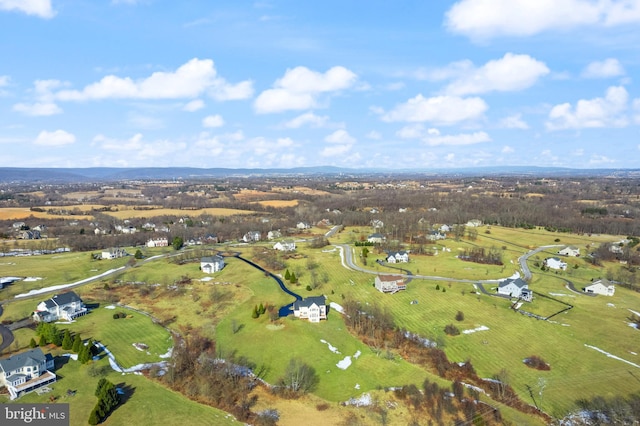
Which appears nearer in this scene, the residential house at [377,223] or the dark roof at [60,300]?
the dark roof at [60,300]

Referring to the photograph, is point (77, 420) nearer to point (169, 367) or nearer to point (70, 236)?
point (169, 367)

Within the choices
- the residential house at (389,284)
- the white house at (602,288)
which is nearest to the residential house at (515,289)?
the white house at (602,288)

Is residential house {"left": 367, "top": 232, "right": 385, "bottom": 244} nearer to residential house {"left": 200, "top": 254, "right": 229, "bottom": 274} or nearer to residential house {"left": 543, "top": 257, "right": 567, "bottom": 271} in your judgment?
residential house {"left": 543, "top": 257, "right": 567, "bottom": 271}

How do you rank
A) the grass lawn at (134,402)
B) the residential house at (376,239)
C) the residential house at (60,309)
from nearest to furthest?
the grass lawn at (134,402) < the residential house at (60,309) < the residential house at (376,239)

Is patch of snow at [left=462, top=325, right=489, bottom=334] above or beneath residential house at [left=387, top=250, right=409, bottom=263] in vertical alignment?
beneath

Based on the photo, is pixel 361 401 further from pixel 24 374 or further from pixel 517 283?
pixel 517 283

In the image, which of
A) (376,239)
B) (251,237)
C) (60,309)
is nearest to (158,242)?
(251,237)

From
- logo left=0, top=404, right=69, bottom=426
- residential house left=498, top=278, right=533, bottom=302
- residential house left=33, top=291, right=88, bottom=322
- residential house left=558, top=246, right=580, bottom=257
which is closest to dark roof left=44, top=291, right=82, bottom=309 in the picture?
residential house left=33, top=291, right=88, bottom=322

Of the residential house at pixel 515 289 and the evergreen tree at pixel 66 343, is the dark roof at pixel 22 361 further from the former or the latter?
the residential house at pixel 515 289
